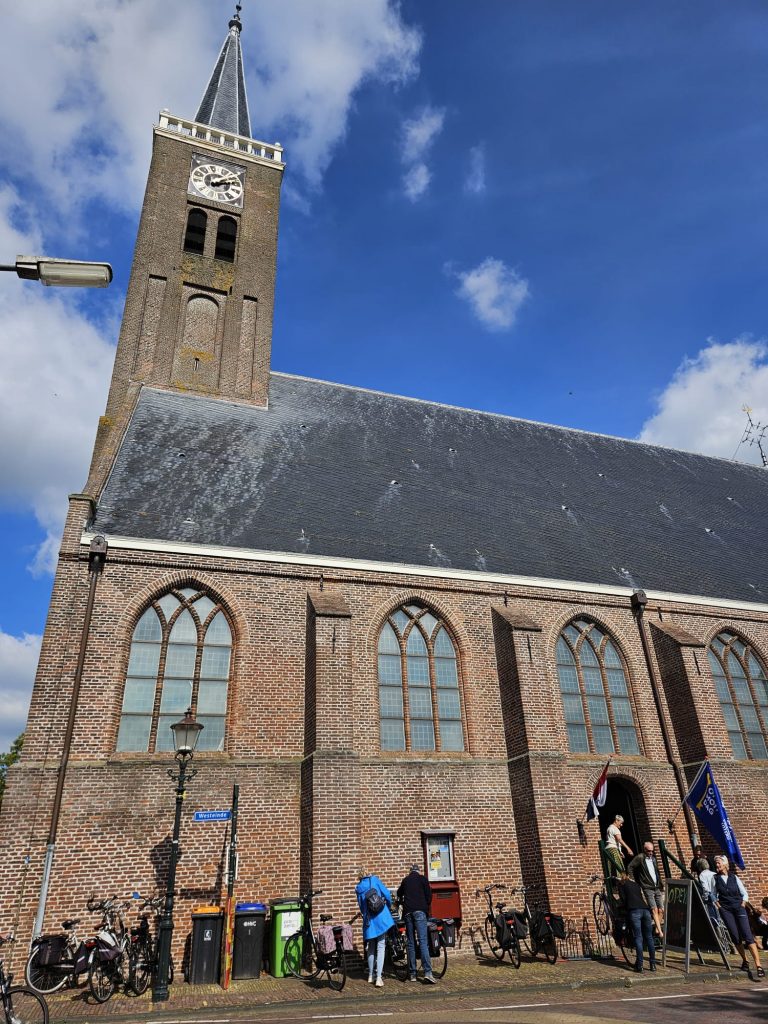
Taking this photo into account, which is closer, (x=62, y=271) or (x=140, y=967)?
(x=62, y=271)

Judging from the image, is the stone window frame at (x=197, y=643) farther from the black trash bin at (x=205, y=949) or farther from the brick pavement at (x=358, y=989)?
the brick pavement at (x=358, y=989)

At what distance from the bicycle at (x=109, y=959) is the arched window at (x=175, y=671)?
2892mm

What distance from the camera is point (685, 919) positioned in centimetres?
1067

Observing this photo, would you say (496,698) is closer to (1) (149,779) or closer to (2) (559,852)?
(2) (559,852)

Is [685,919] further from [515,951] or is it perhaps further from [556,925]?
[515,951]

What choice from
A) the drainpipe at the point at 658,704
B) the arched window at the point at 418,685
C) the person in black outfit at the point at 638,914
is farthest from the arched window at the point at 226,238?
the person in black outfit at the point at 638,914

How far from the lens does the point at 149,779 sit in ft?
38.3

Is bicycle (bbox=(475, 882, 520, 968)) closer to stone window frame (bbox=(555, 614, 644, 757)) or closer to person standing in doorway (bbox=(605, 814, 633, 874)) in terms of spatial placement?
person standing in doorway (bbox=(605, 814, 633, 874))

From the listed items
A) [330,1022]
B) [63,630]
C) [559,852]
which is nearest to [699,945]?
[559,852]

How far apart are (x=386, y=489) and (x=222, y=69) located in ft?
71.0

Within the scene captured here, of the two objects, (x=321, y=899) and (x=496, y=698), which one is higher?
(x=496, y=698)

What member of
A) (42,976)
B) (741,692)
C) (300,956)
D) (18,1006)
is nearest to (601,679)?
(741,692)

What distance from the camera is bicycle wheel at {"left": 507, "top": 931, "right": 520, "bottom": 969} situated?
10.7 meters

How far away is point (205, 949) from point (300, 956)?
1500 mm
